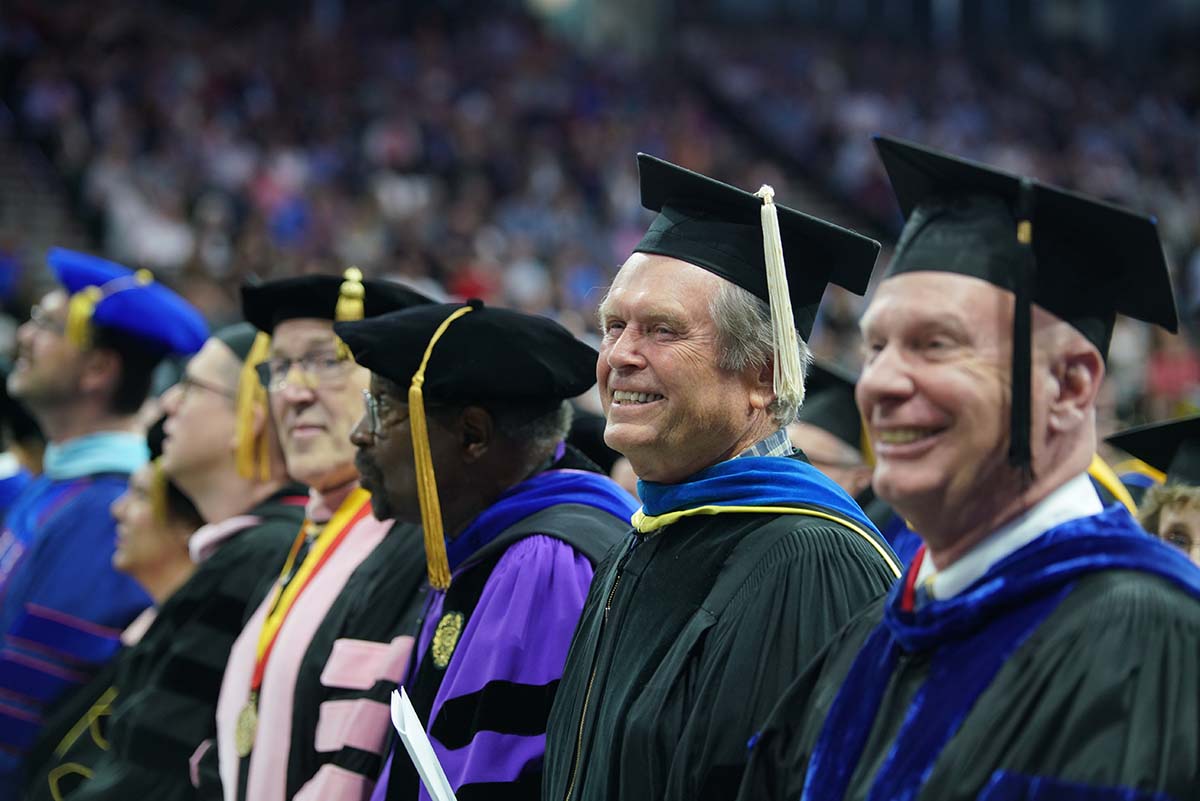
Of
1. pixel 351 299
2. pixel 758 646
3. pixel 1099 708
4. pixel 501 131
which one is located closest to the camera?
pixel 1099 708

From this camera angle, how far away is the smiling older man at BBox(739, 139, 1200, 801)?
5.82ft

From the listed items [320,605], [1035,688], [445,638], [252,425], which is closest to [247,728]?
[320,605]

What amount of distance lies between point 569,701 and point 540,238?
14.0 meters

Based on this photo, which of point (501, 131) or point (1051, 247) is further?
point (501, 131)

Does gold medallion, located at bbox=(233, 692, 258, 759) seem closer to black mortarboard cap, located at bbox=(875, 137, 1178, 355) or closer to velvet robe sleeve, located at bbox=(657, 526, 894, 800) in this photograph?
velvet robe sleeve, located at bbox=(657, 526, 894, 800)

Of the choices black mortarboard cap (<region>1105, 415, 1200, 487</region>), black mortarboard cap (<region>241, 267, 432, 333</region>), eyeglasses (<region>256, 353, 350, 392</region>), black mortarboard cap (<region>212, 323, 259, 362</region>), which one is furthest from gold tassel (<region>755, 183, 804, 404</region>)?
black mortarboard cap (<region>212, 323, 259, 362</region>)

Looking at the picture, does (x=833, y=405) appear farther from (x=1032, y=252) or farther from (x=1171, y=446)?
(x=1032, y=252)

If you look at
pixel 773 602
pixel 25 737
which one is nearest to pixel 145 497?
pixel 25 737

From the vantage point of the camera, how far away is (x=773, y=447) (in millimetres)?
2781

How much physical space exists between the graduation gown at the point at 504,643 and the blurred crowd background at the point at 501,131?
484 cm

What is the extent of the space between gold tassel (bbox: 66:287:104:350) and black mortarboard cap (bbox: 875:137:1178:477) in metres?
4.30

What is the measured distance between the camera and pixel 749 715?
2365mm

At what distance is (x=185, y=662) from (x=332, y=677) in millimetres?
1005

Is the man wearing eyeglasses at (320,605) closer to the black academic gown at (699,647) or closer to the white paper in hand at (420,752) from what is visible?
the white paper in hand at (420,752)
